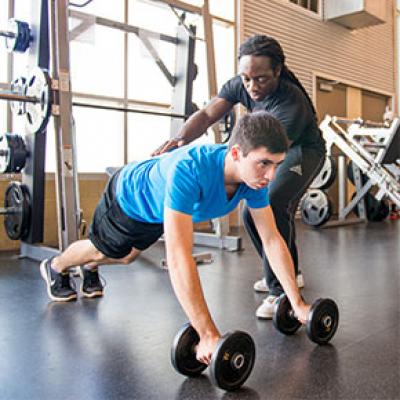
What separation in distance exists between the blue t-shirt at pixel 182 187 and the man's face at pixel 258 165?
0.30 feet

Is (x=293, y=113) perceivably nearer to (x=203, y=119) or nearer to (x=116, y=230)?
(x=203, y=119)

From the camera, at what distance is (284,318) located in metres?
1.80

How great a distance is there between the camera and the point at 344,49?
24.5 ft

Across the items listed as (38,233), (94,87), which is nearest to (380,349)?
(38,233)

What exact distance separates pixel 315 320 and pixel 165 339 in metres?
0.56

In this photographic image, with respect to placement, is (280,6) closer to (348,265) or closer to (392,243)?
(392,243)

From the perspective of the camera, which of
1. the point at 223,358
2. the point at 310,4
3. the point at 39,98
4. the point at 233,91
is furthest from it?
the point at 310,4

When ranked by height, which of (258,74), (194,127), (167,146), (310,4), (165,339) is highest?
(310,4)

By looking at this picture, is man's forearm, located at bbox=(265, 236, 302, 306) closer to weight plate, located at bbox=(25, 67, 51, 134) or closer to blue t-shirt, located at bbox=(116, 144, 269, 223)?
blue t-shirt, located at bbox=(116, 144, 269, 223)

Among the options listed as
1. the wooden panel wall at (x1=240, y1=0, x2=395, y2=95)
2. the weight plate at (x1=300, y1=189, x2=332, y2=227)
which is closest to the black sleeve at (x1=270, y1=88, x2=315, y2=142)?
the weight plate at (x1=300, y1=189, x2=332, y2=227)

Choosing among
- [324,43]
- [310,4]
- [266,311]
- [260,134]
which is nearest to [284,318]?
[266,311]

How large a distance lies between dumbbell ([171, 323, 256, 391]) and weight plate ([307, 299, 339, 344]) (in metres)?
0.36

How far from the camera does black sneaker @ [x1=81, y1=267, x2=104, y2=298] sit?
2434 mm

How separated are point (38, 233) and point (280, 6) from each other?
4.63 m
